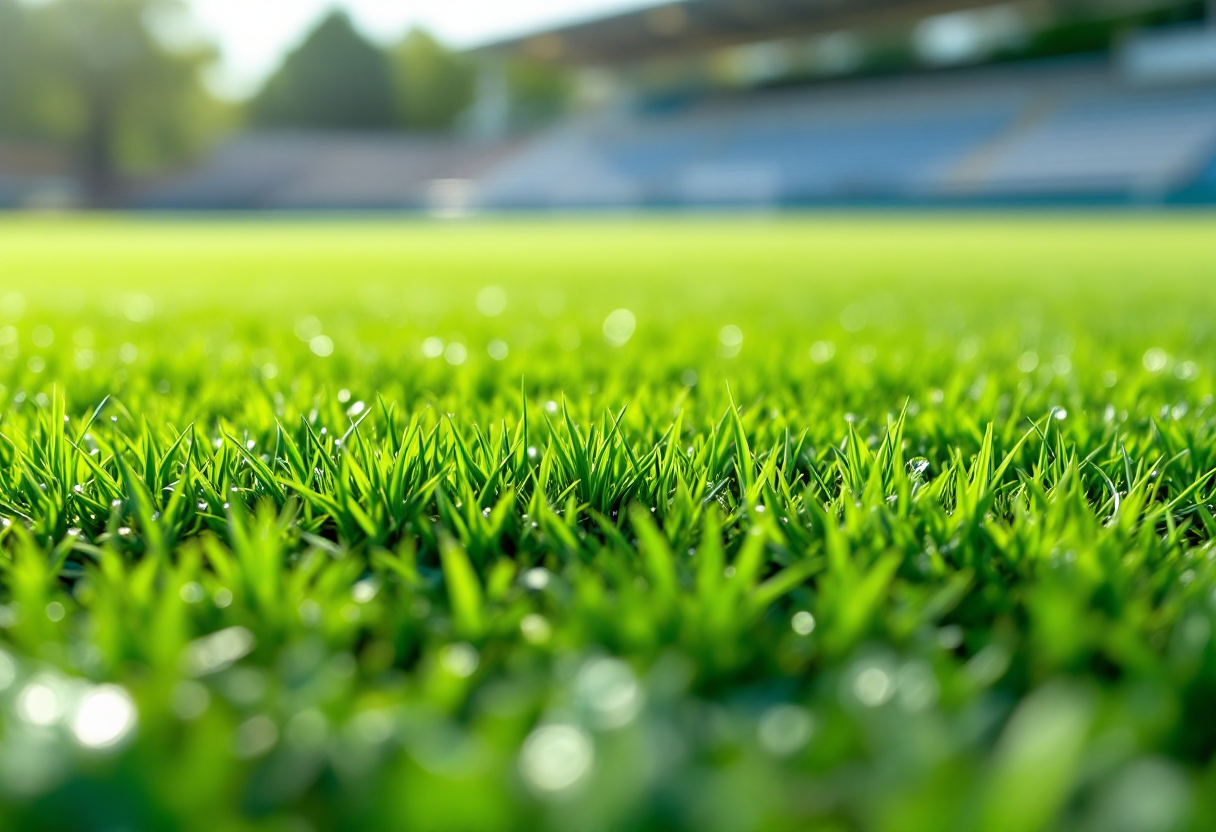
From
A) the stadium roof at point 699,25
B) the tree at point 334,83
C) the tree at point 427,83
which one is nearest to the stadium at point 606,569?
the stadium roof at point 699,25

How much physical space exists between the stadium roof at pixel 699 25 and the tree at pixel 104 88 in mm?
12360

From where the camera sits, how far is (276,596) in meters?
0.67

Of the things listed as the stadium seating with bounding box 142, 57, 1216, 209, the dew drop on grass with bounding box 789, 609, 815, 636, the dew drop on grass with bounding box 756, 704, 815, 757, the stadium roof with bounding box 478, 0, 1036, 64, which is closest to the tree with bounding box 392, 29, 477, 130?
the stadium seating with bounding box 142, 57, 1216, 209

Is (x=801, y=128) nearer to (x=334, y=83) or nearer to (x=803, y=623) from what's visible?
(x=334, y=83)

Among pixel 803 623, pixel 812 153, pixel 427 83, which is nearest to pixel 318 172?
pixel 427 83

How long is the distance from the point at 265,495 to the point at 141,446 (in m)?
0.16

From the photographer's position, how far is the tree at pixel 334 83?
4800cm

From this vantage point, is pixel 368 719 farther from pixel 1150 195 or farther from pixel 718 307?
pixel 1150 195

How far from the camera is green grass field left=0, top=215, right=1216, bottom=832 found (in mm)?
448

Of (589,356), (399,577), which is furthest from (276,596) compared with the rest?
(589,356)

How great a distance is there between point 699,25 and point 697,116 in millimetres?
3655

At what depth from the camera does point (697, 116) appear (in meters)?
35.6

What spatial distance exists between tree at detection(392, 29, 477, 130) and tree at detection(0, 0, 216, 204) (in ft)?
45.3

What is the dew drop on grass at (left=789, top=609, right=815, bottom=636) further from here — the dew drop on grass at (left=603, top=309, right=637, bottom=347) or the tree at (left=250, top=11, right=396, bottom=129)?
the tree at (left=250, top=11, right=396, bottom=129)
